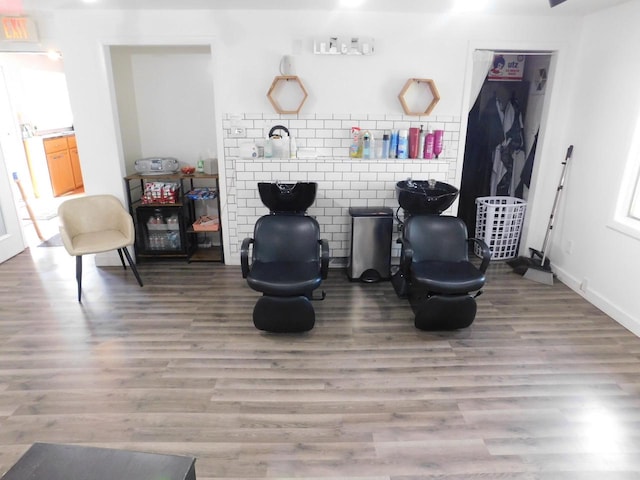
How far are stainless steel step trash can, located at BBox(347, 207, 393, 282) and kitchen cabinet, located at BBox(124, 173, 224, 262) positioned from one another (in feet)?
4.61

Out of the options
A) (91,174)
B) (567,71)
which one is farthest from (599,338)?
(91,174)

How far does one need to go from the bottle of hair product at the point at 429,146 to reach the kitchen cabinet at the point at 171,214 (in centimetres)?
203

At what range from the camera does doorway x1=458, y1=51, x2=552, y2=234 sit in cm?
418

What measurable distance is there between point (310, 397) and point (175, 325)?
1.27 meters

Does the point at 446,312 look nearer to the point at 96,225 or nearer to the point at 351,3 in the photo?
the point at 351,3

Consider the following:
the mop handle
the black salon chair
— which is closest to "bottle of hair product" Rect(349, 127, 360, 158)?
the black salon chair

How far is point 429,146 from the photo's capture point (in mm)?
3689

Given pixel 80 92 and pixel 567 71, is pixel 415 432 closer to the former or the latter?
pixel 567 71

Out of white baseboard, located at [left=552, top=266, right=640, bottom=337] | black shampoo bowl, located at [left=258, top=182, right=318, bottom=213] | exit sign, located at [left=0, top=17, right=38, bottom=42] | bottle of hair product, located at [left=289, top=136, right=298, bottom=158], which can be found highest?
exit sign, located at [left=0, top=17, right=38, bottom=42]

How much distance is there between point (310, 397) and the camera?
221 centimetres

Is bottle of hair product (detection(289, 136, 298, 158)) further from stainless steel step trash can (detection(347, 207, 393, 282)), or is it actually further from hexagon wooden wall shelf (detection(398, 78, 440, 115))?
hexagon wooden wall shelf (detection(398, 78, 440, 115))

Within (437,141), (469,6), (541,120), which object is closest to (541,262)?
(541,120)

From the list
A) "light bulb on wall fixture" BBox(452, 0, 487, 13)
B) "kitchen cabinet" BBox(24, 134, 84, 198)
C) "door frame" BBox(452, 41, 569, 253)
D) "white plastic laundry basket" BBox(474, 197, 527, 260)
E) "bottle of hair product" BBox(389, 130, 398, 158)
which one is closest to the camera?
"light bulb on wall fixture" BBox(452, 0, 487, 13)

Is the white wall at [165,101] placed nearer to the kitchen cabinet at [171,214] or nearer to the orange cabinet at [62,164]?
the kitchen cabinet at [171,214]
